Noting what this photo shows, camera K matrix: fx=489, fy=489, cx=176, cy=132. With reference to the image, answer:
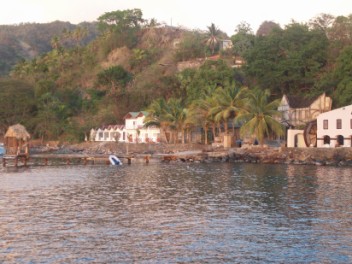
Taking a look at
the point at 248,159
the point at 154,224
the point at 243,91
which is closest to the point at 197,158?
the point at 248,159

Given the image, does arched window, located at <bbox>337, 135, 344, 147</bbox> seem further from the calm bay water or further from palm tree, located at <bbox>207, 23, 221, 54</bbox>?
palm tree, located at <bbox>207, 23, 221, 54</bbox>

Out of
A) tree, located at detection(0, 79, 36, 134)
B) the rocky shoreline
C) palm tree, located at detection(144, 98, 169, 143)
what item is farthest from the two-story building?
tree, located at detection(0, 79, 36, 134)

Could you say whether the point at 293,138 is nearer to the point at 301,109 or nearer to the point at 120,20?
the point at 301,109

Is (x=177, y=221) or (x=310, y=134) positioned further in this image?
(x=310, y=134)

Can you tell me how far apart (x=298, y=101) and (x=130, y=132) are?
33.2 metres

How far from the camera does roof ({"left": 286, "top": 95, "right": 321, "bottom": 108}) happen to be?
75812mm

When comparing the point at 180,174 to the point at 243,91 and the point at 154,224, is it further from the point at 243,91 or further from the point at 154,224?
the point at 243,91

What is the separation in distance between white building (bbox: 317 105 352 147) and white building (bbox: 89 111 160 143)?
110ft

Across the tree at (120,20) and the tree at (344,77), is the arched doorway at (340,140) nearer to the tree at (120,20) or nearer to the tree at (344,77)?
the tree at (344,77)

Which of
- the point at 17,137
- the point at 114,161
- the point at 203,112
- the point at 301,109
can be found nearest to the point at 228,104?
the point at 203,112

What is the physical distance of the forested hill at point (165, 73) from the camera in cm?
7975

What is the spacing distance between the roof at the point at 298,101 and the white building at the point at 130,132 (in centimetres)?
2450

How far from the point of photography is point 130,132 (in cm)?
9450

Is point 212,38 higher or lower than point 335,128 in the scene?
higher
